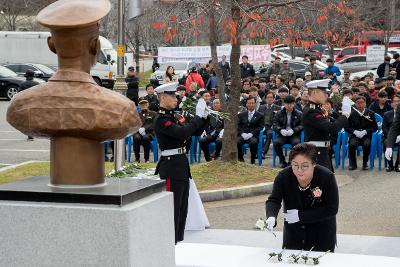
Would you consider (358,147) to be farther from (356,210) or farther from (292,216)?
(292,216)

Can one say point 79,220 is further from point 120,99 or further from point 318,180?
point 318,180

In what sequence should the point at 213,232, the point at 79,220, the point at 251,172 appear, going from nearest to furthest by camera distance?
1. the point at 79,220
2. the point at 213,232
3. the point at 251,172

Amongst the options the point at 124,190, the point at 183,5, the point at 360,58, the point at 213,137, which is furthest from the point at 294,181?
the point at 360,58

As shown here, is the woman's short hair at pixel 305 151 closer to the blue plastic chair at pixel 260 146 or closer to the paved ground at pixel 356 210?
the paved ground at pixel 356 210

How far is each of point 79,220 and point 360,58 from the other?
124 feet

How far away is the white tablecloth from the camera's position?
6094 mm

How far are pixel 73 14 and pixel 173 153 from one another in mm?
3861

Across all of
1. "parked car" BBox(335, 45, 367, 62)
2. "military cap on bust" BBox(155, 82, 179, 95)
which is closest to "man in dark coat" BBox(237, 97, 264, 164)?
"military cap on bust" BBox(155, 82, 179, 95)

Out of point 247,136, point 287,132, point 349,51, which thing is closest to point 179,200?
point 287,132

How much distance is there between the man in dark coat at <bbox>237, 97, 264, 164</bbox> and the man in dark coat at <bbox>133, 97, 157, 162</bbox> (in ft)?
6.22

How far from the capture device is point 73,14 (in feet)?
17.9

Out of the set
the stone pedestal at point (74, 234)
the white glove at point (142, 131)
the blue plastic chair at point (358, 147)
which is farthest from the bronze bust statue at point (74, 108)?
the white glove at point (142, 131)

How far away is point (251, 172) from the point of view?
1388cm

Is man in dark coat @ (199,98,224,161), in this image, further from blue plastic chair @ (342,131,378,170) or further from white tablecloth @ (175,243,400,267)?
white tablecloth @ (175,243,400,267)
